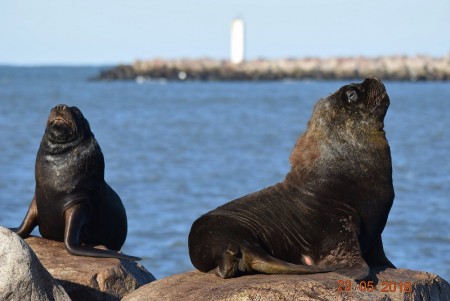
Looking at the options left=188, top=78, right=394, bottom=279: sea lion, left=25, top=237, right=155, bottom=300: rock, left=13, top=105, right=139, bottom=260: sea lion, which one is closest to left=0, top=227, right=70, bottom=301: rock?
left=25, top=237, right=155, bottom=300: rock

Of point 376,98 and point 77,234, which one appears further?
point 77,234

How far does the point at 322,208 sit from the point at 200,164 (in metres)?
18.8

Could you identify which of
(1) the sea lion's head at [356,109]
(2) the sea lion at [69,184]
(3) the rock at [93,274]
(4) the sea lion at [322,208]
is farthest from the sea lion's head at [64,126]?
(1) the sea lion's head at [356,109]

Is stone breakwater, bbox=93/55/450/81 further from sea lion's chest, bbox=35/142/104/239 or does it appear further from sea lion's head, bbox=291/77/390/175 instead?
sea lion's head, bbox=291/77/390/175

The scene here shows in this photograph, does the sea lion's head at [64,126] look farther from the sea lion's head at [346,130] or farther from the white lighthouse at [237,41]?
the white lighthouse at [237,41]

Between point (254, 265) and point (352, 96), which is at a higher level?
point (352, 96)

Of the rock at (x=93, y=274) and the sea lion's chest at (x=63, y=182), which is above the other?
the sea lion's chest at (x=63, y=182)

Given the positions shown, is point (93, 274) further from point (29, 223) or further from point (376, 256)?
point (376, 256)

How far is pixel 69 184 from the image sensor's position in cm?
802

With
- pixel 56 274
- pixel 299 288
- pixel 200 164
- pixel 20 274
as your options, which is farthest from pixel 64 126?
pixel 200 164

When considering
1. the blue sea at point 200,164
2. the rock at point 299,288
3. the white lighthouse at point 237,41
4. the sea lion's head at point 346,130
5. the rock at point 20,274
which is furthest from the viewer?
the white lighthouse at point 237,41

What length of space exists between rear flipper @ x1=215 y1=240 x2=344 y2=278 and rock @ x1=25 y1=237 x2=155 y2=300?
3.28 feet

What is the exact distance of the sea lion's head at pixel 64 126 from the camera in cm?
807
